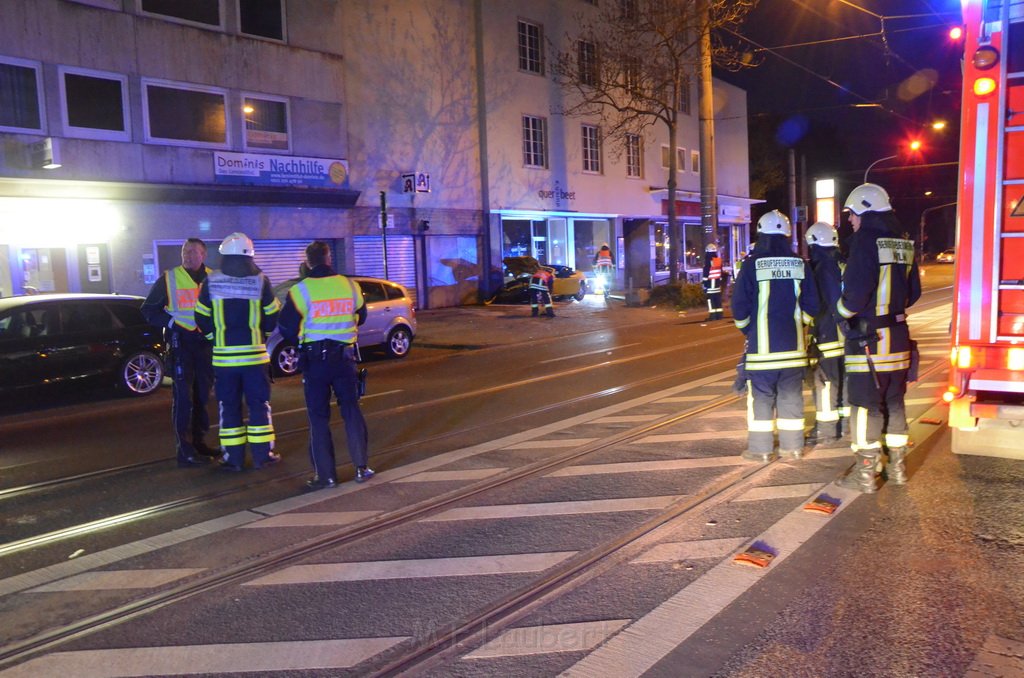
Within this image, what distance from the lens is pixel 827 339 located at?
285 inches

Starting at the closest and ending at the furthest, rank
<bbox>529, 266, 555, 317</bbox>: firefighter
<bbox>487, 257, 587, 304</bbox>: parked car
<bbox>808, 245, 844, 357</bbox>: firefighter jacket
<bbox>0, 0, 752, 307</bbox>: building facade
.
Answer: <bbox>808, 245, 844, 357</bbox>: firefighter jacket, <bbox>0, 0, 752, 307</bbox>: building facade, <bbox>529, 266, 555, 317</bbox>: firefighter, <bbox>487, 257, 587, 304</bbox>: parked car

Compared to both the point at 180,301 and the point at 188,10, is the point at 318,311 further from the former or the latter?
the point at 188,10

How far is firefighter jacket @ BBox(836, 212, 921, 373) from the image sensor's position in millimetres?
5906

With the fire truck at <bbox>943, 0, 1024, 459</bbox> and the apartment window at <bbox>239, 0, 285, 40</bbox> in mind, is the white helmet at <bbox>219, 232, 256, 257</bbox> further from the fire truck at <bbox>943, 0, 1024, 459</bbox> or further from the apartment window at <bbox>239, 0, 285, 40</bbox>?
the apartment window at <bbox>239, 0, 285, 40</bbox>

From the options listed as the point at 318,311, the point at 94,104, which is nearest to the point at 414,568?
the point at 318,311

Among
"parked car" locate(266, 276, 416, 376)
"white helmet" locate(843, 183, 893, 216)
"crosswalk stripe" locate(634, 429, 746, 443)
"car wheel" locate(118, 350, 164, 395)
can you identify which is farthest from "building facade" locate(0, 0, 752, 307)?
"white helmet" locate(843, 183, 893, 216)

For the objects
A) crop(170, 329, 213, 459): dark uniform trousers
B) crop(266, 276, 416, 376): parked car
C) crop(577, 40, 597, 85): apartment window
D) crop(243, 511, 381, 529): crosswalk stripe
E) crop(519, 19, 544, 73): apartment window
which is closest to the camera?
crop(243, 511, 381, 529): crosswalk stripe

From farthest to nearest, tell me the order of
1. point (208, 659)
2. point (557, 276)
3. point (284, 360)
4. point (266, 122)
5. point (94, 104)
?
point (557, 276) < point (266, 122) < point (94, 104) < point (284, 360) < point (208, 659)

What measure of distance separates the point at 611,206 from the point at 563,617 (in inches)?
1178

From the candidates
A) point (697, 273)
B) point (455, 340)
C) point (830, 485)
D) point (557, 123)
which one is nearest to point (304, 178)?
point (455, 340)

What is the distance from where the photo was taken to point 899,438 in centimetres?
607

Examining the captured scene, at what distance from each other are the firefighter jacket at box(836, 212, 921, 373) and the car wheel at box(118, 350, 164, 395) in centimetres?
982

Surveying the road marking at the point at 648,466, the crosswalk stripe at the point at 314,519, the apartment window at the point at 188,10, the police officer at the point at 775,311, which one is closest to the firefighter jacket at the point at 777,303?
the police officer at the point at 775,311

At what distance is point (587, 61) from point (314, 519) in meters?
26.6
